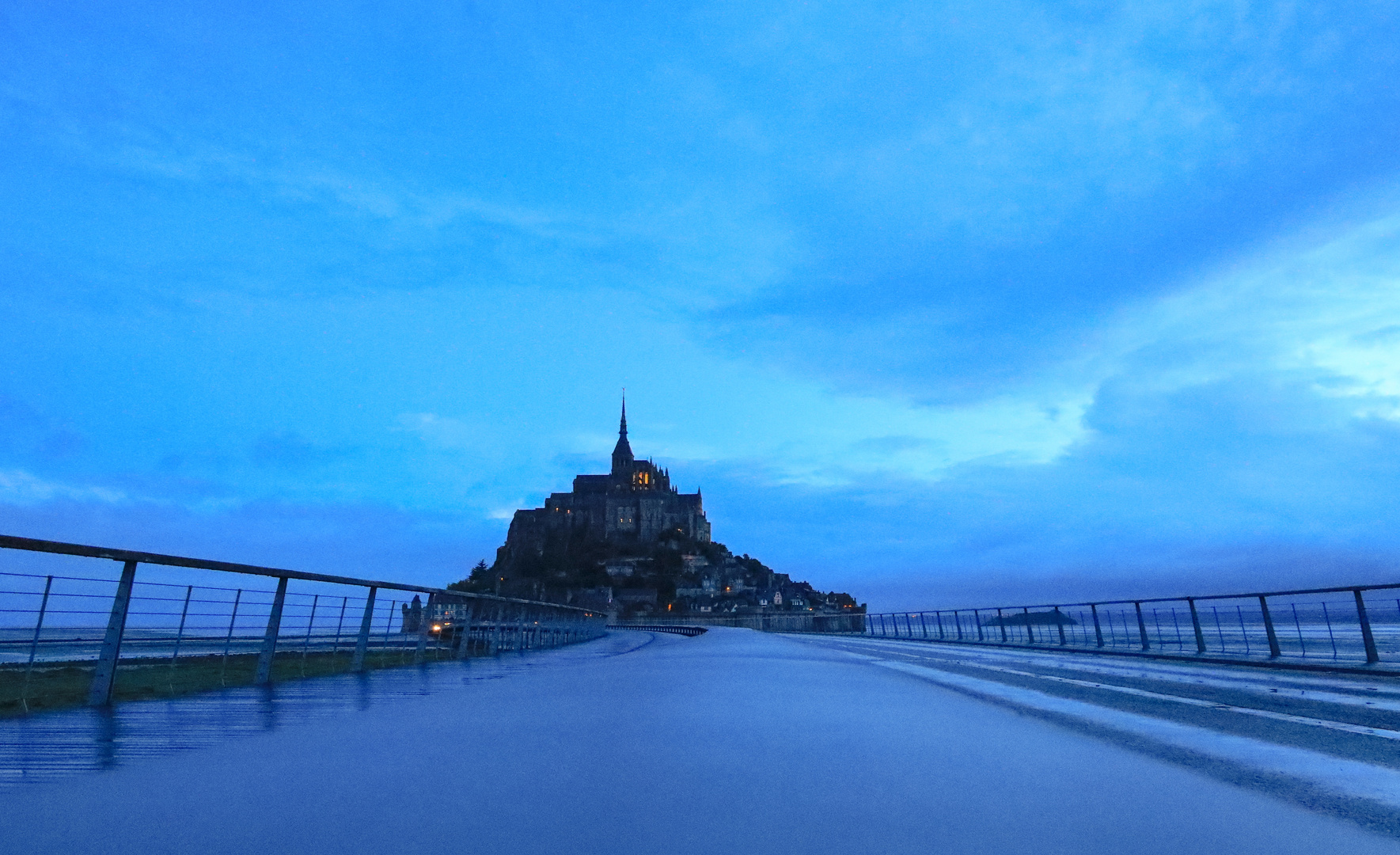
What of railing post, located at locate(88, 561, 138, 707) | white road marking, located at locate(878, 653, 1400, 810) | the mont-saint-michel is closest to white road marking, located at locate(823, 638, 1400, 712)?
white road marking, located at locate(878, 653, 1400, 810)

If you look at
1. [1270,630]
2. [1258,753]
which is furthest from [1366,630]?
[1258,753]

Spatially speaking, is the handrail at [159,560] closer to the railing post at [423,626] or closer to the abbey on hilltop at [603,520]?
the railing post at [423,626]

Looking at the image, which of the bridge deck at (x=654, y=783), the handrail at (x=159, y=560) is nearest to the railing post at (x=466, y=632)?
the handrail at (x=159, y=560)

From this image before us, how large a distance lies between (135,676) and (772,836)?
1978 cm

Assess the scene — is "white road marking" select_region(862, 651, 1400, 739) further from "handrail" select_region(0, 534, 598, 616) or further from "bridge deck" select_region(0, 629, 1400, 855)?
"handrail" select_region(0, 534, 598, 616)

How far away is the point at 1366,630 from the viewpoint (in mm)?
11977

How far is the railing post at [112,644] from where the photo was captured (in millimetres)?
6652

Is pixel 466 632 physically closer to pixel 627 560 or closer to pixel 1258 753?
pixel 1258 753

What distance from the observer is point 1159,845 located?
2.86 m

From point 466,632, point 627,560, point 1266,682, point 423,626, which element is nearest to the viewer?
point 1266,682

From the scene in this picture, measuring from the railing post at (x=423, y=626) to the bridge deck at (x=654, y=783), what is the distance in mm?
5739

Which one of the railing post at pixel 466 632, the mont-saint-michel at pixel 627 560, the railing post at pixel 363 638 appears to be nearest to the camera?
the railing post at pixel 363 638

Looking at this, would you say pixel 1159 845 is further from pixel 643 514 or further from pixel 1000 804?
pixel 643 514

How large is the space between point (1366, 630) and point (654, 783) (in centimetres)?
1195
